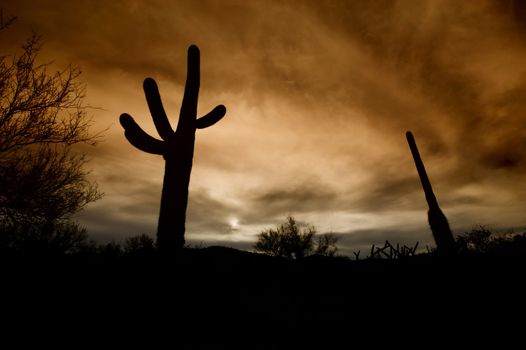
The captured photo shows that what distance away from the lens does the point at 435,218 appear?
233 inches

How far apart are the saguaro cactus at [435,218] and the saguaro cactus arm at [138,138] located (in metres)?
5.87

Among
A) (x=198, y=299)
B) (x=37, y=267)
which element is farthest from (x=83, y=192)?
(x=198, y=299)

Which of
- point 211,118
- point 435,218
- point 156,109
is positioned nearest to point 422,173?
point 435,218

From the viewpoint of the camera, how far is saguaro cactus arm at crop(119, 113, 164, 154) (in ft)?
14.0

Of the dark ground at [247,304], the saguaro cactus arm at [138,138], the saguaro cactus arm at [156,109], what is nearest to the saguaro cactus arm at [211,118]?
the saguaro cactus arm at [156,109]

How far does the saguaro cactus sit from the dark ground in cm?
230

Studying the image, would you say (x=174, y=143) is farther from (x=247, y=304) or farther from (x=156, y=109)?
(x=247, y=304)

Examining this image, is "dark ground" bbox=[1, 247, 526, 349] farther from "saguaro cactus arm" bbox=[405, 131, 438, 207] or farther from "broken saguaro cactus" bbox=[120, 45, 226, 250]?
"saguaro cactus arm" bbox=[405, 131, 438, 207]

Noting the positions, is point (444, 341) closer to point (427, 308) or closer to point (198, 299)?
point (427, 308)

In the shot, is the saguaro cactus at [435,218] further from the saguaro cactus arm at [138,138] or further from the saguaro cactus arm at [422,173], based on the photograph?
the saguaro cactus arm at [138,138]

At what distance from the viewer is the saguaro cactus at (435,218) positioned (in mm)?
5578

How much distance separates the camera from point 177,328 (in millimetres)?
3041

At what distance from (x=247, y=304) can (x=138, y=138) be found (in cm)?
319

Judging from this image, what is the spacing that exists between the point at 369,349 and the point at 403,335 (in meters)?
0.45
